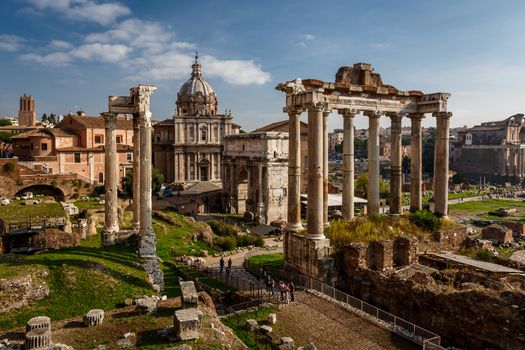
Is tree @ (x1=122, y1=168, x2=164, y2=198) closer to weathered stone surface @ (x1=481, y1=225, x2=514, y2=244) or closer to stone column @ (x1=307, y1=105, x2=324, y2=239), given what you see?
stone column @ (x1=307, y1=105, x2=324, y2=239)

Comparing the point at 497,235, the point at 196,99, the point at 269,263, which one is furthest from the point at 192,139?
the point at 497,235

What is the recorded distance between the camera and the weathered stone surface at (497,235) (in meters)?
38.6

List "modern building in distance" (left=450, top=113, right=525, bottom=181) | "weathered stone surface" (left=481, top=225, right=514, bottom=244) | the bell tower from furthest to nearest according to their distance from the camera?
the bell tower → "modern building in distance" (left=450, top=113, right=525, bottom=181) → "weathered stone surface" (left=481, top=225, right=514, bottom=244)

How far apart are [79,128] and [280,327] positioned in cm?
4595

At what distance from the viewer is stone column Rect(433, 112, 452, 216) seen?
2167 cm

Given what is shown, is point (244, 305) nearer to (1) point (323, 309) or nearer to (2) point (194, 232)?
(1) point (323, 309)

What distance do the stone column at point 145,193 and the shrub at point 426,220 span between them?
1226 cm

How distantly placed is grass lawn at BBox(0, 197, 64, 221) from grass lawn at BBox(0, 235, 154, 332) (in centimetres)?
1051

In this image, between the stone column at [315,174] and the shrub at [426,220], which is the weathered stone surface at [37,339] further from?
the shrub at [426,220]

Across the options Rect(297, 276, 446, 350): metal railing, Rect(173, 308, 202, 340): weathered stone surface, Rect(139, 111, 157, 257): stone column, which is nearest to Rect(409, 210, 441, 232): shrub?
Rect(297, 276, 446, 350): metal railing

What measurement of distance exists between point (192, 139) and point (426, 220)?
127ft

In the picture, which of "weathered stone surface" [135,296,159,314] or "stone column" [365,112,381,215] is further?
"stone column" [365,112,381,215]

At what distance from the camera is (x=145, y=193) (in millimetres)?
19344

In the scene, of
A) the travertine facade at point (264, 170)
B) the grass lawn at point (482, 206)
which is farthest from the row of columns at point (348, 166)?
the grass lawn at point (482, 206)
